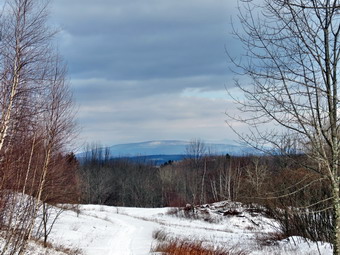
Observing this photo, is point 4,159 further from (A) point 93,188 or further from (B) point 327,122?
(A) point 93,188

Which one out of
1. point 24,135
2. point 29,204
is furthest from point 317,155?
point 24,135

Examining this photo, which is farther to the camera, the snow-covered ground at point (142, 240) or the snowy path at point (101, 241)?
the snow-covered ground at point (142, 240)

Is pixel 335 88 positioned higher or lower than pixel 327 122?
higher

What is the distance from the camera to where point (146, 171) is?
262 ft

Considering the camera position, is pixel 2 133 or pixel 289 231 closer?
pixel 2 133

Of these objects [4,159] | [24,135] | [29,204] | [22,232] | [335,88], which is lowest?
[22,232]

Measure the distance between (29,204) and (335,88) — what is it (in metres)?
6.00

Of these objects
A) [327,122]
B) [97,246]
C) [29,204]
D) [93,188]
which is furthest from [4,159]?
[93,188]

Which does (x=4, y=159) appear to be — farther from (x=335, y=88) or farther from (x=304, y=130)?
(x=335, y=88)

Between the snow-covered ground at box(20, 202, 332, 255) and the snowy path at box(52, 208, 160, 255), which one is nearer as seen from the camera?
the snowy path at box(52, 208, 160, 255)

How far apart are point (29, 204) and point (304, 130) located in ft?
17.7

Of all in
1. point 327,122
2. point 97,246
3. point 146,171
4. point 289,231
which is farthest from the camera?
point 146,171

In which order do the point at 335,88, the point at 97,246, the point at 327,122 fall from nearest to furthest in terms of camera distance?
the point at 335,88 < the point at 327,122 < the point at 97,246

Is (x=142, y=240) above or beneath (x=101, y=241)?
above
